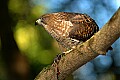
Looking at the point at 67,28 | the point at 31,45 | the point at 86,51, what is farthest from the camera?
the point at 31,45

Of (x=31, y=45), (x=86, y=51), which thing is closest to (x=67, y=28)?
(x=86, y=51)

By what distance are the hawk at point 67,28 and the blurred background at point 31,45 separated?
5.82ft

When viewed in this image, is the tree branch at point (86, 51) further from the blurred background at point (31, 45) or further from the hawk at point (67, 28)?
the blurred background at point (31, 45)

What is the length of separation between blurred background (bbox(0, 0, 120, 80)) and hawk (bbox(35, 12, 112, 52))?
1.78 meters

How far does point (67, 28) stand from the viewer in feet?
6.54

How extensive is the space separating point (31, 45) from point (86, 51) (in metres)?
4.51

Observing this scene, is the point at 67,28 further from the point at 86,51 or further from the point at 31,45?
the point at 31,45

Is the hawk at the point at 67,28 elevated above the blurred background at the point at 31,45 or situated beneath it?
elevated above

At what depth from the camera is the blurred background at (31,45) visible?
15.1 feet

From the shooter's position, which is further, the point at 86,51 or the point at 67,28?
the point at 67,28

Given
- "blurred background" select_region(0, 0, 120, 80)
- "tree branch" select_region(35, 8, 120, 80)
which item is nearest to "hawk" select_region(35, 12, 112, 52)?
"tree branch" select_region(35, 8, 120, 80)

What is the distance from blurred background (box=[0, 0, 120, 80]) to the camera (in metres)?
4.61

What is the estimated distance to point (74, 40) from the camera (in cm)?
201

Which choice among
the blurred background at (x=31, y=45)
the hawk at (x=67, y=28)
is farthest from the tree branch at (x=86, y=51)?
the blurred background at (x=31, y=45)
